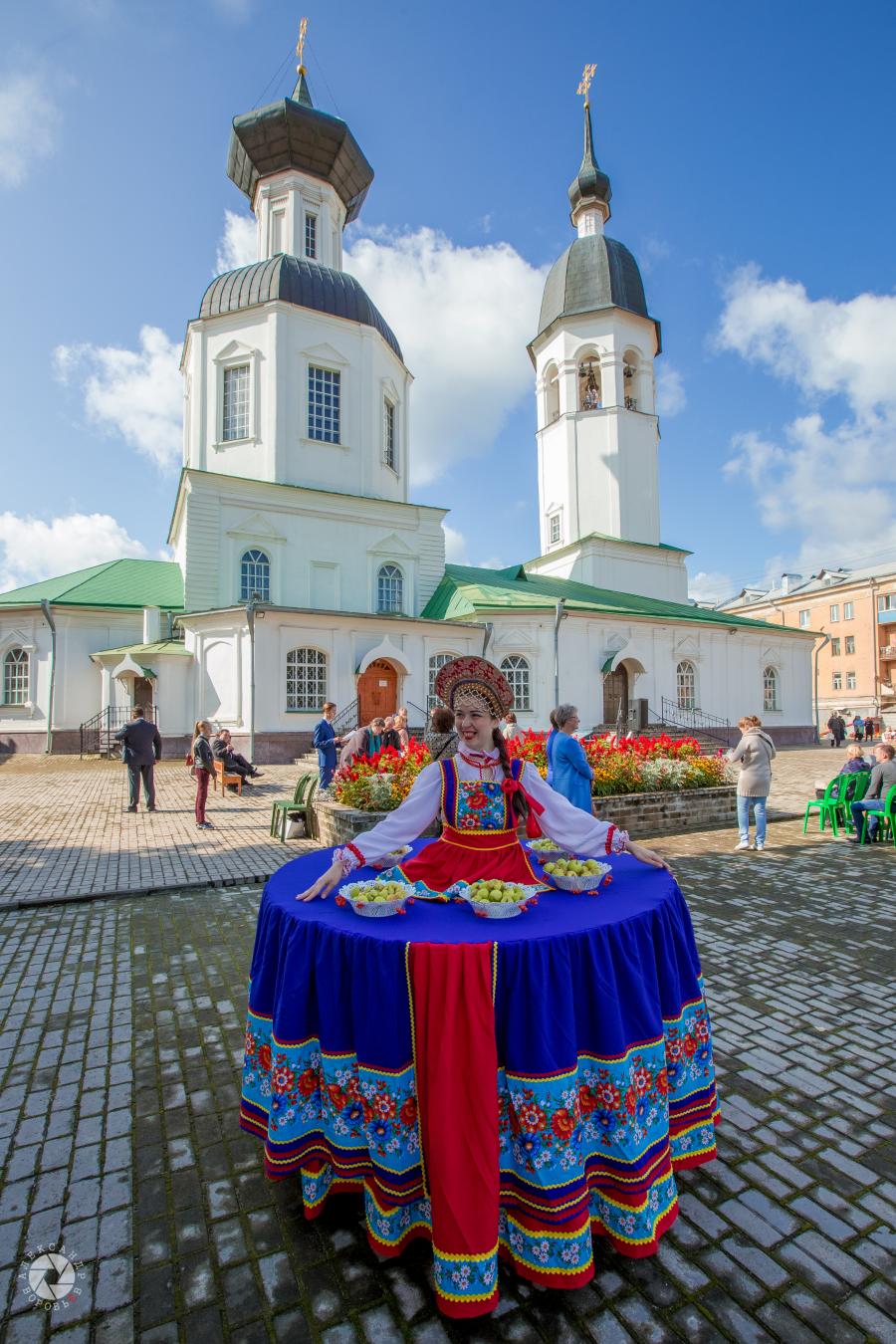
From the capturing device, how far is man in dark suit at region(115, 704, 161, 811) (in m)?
11.4

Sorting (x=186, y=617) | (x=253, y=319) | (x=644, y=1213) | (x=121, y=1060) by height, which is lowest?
(x=121, y=1060)

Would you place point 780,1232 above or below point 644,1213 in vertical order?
below

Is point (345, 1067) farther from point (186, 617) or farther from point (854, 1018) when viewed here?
point (186, 617)

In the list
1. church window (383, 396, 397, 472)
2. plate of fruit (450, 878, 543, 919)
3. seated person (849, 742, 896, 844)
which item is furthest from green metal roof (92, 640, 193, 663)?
plate of fruit (450, 878, 543, 919)

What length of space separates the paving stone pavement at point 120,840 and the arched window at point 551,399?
22819 millimetres

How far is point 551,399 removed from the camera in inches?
1223

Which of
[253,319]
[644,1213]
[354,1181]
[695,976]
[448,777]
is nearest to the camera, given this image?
[644,1213]

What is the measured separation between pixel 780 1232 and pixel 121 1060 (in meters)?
3.37

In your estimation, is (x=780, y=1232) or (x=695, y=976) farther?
(x=695, y=976)

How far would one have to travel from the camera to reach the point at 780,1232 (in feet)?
7.88

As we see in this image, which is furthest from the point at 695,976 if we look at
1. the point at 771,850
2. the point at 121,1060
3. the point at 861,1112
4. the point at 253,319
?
the point at 253,319

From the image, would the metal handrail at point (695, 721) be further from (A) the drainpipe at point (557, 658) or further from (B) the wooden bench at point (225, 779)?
(B) the wooden bench at point (225, 779)

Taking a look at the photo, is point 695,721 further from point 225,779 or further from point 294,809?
point 294,809

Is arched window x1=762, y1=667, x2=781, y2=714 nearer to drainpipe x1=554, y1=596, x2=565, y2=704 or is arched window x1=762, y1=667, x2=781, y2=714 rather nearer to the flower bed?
drainpipe x1=554, y1=596, x2=565, y2=704
